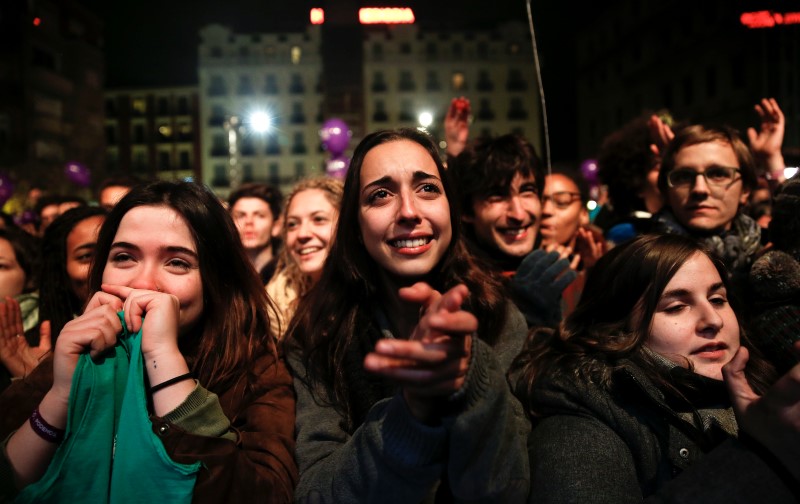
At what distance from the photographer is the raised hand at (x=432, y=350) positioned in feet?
4.17

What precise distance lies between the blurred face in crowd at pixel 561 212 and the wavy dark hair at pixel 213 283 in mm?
2279

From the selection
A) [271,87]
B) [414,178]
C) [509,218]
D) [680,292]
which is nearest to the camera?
[680,292]

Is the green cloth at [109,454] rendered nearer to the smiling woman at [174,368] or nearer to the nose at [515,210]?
the smiling woman at [174,368]

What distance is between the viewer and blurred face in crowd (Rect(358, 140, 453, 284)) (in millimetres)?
2105

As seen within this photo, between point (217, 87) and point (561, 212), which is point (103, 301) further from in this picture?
point (217, 87)

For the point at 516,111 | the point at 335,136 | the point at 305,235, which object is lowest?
the point at 305,235

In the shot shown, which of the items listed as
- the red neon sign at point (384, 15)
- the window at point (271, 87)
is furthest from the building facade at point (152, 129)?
the red neon sign at point (384, 15)

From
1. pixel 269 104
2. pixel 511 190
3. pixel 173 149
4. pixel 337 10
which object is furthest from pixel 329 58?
pixel 173 149

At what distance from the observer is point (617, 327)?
2.13 metres

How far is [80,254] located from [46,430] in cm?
165

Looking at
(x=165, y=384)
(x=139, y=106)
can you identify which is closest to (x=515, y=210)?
(x=165, y=384)

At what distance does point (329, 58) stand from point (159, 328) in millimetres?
12271

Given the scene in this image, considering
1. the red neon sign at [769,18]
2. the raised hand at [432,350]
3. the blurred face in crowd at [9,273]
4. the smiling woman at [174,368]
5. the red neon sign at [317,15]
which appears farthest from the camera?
the red neon sign at [317,15]

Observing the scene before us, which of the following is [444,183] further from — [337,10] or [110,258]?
[337,10]
